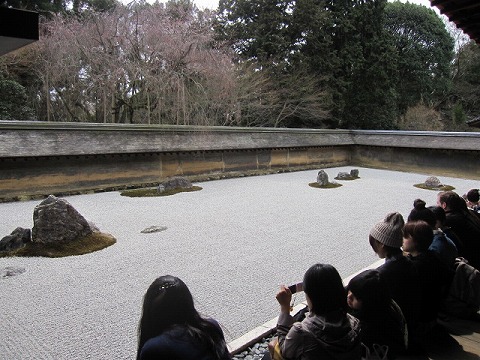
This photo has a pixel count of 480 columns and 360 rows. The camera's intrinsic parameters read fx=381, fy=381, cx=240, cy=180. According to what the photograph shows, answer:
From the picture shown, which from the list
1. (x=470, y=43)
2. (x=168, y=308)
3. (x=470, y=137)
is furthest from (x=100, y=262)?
(x=470, y=43)

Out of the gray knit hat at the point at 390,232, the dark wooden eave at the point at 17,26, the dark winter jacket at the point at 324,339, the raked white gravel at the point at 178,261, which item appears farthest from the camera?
the raked white gravel at the point at 178,261

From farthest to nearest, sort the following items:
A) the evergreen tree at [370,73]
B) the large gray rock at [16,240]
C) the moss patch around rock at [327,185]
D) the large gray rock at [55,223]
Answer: the evergreen tree at [370,73], the moss patch around rock at [327,185], the large gray rock at [55,223], the large gray rock at [16,240]

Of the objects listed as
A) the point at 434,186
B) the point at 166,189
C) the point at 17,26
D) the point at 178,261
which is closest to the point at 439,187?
the point at 434,186

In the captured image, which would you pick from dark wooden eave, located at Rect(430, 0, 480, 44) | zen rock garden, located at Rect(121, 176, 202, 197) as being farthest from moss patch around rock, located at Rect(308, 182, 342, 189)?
dark wooden eave, located at Rect(430, 0, 480, 44)

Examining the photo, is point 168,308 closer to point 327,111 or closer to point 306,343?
point 306,343

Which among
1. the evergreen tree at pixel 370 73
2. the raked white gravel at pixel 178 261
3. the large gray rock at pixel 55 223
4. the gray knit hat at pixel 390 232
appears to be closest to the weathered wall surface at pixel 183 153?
the raked white gravel at pixel 178 261

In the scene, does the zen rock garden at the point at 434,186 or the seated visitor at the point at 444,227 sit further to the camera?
Result: the zen rock garden at the point at 434,186

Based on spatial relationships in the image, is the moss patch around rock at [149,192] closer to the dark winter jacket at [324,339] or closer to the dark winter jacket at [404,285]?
the dark winter jacket at [404,285]

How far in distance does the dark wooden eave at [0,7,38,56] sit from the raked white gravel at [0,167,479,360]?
2.24 m

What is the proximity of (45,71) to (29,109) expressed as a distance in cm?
137

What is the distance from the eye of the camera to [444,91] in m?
26.5

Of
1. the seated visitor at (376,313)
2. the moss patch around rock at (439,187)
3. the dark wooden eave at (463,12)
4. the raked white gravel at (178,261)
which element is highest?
the dark wooden eave at (463,12)

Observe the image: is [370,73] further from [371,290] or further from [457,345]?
[371,290]

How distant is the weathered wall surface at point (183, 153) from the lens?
8.93 meters
